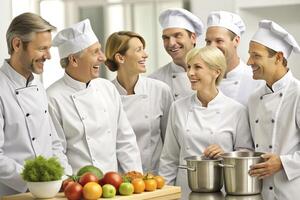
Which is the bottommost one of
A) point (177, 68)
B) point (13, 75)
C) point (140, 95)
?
point (140, 95)

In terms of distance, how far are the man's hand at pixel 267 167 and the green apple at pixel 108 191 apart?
60 cm

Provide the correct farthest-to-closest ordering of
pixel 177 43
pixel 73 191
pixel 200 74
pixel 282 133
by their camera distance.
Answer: pixel 177 43 → pixel 200 74 → pixel 282 133 → pixel 73 191

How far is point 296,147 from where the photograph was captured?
2.87 meters

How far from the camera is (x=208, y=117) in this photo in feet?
10.2

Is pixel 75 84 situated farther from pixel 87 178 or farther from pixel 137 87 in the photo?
pixel 87 178

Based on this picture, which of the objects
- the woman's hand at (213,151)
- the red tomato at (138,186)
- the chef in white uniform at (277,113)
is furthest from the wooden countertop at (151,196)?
the chef in white uniform at (277,113)

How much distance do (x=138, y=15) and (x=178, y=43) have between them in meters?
1.52

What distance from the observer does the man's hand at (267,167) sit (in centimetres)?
275

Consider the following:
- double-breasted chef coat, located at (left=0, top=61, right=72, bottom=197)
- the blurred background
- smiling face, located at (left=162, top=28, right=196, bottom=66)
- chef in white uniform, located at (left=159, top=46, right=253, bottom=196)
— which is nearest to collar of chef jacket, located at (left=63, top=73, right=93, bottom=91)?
double-breasted chef coat, located at (left=0, top=61, right=72, bottom=197)

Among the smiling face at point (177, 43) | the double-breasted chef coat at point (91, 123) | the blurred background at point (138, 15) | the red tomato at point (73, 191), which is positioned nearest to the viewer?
the red tomato at point (73, 191)

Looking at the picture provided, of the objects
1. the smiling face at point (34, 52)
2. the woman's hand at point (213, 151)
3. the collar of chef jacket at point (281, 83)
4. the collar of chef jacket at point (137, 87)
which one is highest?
the smiling face at point (34, 52)

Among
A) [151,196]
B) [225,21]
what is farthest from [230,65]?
[151,196]

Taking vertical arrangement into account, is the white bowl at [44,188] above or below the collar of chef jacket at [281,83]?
below

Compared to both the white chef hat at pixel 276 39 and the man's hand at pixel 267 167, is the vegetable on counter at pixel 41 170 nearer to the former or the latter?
the man's hand at pixel 267 167
